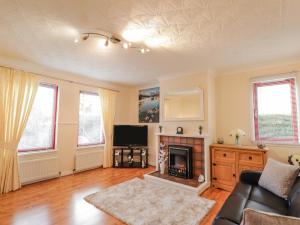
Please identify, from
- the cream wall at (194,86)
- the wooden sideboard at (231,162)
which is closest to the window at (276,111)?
the wooden sideboard at (231,162)

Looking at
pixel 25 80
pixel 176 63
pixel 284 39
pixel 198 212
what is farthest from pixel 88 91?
pixel 284 39

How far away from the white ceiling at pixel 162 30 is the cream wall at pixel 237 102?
0.33 metres

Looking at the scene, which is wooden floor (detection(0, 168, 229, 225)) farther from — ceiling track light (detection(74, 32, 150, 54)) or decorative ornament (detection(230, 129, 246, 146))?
ceiling track light (detection(74, 32, 150, 54))

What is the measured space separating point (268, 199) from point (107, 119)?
4.08m

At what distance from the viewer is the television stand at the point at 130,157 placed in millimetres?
4910

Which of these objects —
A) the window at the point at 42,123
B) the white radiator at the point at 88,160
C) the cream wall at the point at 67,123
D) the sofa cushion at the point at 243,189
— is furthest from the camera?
the white radiator at the point at 88,160

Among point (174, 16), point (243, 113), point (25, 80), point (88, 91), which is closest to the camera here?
point (174, 16)

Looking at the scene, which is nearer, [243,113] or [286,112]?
[286,112]

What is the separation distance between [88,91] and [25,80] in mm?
1493

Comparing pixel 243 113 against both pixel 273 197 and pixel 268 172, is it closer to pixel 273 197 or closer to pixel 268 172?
pixel 268 172

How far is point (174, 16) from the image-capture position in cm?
187

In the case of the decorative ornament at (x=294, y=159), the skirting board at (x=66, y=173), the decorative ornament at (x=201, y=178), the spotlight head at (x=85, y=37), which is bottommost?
the skirting board at (x=66, y=173)

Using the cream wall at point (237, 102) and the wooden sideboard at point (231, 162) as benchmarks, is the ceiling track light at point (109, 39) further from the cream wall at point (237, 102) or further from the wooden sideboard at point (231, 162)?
the wooden sideboard at point (231, 162)

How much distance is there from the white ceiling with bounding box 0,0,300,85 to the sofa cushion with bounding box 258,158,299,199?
176cm
